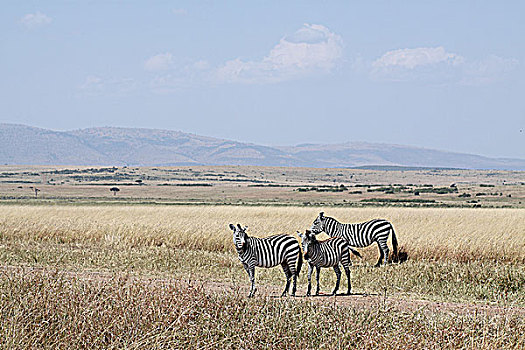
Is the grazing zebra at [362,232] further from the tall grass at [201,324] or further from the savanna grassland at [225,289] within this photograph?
the tall grass at [201,324]

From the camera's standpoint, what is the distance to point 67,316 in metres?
8.34

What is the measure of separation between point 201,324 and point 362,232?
34.2 feet

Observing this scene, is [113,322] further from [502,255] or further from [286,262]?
[502,255]

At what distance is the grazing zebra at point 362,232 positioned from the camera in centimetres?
1764

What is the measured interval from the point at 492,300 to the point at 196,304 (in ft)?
24.2

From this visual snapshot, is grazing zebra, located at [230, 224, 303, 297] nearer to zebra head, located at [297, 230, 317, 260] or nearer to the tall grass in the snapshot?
zebra head, located at [297, 230, 317, 260]

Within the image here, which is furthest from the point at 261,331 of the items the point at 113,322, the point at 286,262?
the point at 286,262

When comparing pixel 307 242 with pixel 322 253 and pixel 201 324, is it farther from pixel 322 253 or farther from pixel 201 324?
pixel 201 324

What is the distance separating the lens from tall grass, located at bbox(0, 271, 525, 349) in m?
7.68

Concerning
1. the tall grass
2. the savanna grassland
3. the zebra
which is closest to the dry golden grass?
the savanna grassland

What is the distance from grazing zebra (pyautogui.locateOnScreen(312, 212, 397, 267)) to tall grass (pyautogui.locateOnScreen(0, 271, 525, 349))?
8216 mm

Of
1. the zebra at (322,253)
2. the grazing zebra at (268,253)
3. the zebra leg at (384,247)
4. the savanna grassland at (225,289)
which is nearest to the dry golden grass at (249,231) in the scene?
the savanna grassland at (225,289)

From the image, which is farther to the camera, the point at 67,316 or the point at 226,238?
the point at 226,238

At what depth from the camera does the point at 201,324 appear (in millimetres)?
8242
